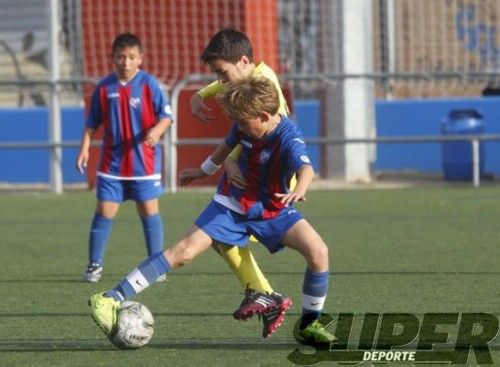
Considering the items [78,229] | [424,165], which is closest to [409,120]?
[424,165]

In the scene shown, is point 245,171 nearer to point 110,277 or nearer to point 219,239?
point 219,239

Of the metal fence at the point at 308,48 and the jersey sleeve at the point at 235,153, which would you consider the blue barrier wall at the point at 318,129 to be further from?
the jersey sleeve at the point at 235,153

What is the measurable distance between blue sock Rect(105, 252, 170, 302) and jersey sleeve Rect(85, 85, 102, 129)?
3.18m

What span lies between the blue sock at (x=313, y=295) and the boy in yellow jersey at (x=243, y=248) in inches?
4.1

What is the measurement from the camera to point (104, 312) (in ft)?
20.1

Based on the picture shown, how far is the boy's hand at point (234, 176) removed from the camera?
641 cm

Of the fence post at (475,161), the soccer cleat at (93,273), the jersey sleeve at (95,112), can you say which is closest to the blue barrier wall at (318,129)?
the fence post at (475,161)

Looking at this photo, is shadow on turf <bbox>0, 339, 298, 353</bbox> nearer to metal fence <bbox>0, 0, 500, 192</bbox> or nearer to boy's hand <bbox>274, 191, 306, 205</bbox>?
boy's hand <bbox>274, 191, 306, 205</bbox>

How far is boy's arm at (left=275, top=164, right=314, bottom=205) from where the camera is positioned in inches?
235

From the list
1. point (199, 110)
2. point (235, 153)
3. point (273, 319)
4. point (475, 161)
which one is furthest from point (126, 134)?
point (475, 161)

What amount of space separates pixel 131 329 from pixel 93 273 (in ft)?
9.40

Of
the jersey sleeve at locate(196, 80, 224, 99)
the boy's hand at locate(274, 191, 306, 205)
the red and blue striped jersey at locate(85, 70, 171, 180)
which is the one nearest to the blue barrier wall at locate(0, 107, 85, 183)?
the red and blue striped jersey at locate(85, 70, 171, 180)

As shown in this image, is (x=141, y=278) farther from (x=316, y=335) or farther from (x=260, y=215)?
(x=316, y=335)

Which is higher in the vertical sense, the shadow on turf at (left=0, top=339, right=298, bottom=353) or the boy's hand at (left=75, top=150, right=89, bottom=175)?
the boy's hand at (left=75, top=150, right=89, bottom=175)
